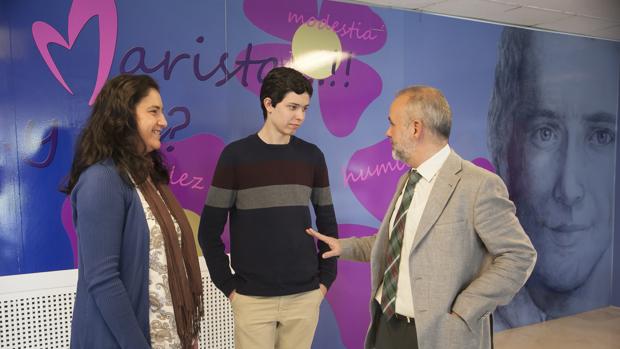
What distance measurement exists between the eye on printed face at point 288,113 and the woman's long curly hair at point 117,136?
0.79 m

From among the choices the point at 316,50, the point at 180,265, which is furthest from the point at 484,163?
the point at 180,265

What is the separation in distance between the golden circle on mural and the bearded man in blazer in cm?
169

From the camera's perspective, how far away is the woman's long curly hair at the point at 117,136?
60.3 inches

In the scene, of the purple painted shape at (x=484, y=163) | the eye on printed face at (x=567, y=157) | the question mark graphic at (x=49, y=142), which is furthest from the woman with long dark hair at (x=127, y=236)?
the eye on printed face at (x=567, y=157)

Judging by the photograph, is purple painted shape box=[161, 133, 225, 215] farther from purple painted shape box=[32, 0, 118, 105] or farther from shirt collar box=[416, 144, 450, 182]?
shirt collar box=[416, 144, 450, 182]

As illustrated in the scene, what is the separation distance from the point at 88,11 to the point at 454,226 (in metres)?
2.25

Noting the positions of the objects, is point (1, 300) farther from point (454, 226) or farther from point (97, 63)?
point (454, 226)

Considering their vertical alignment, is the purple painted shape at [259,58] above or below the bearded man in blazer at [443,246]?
above

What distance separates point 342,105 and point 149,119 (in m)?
2.16

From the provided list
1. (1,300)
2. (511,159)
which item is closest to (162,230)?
(1,300)

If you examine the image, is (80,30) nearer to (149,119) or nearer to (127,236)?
(149,119)

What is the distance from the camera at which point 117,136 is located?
1570 millimetres

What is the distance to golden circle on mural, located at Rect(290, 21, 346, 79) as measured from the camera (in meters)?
3.47

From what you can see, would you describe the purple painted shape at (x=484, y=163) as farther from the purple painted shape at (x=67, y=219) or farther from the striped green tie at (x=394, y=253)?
the purple painted shape at (x=67, y=219)
